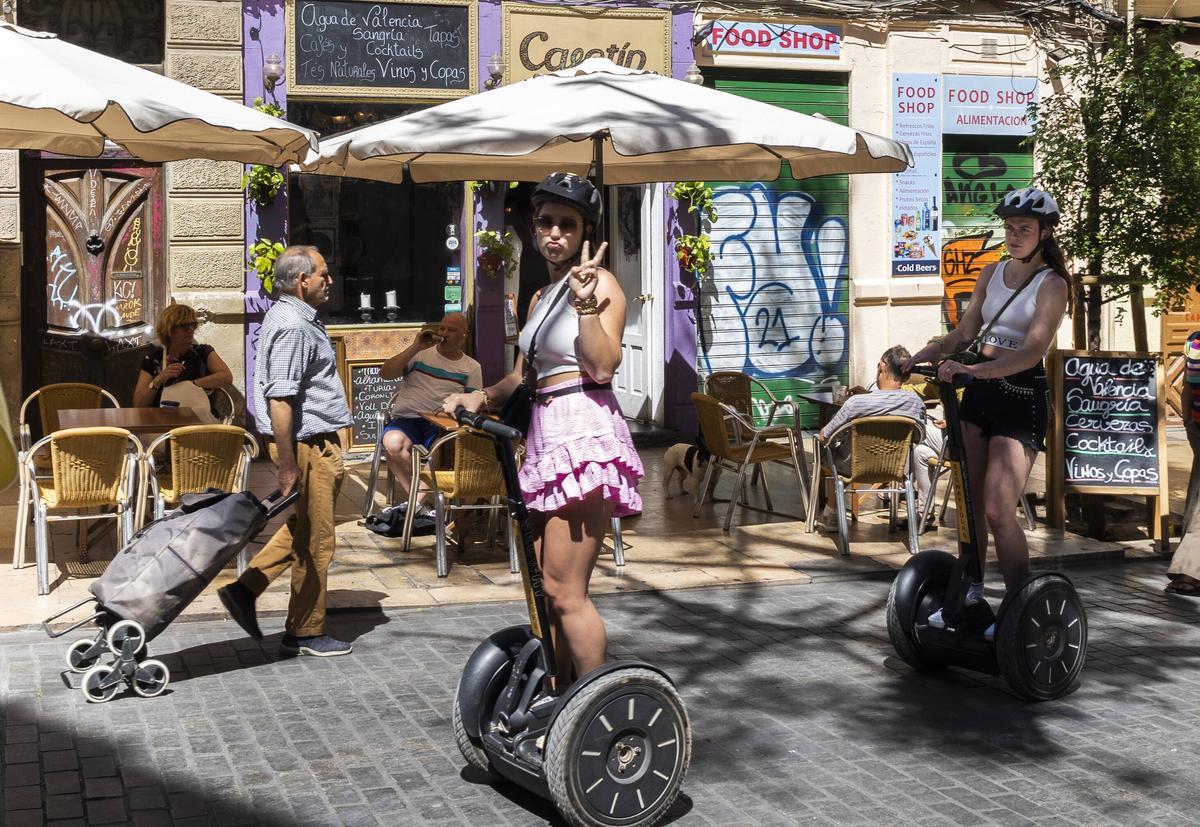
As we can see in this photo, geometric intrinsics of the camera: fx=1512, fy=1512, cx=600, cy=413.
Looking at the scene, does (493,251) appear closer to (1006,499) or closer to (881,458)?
(881,458)

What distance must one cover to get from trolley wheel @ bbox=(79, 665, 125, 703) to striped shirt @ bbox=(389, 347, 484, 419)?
396 centimetres

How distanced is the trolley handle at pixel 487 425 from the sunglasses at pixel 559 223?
61 centimetres

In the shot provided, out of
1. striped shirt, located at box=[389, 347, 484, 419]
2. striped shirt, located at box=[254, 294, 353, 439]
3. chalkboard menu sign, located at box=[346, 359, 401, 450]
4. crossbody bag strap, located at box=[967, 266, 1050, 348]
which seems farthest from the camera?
chalkboard menu sign, located at box=[346, 359, 401, 450]

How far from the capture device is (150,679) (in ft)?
19.3

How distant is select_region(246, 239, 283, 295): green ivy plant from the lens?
12.3 metres

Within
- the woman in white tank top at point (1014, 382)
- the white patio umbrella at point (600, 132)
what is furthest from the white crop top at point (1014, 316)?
the white patio umbrella at point (600, 132)

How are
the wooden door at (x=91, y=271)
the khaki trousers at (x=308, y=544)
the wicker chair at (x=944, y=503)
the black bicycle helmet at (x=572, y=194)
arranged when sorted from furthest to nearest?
the wooden door at (x=91, y=271) → the wicker chair at (x=944, y=503) → the khaki trousers at (x=308, y=544) → the black bicycle helmet at (x=572, y=194)

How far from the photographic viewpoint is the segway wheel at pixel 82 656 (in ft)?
19.4

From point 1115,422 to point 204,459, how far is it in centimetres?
530

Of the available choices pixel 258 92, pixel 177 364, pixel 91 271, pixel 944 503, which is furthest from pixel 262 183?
pixel 944 503

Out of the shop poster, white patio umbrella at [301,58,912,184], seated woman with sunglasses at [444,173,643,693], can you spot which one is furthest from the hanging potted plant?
seated woman with sunglasses at [444,173,643,693]

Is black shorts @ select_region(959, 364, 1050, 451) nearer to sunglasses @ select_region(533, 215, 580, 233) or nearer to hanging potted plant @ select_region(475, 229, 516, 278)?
sunglasses @ select_region(533, 215, 580, 233)

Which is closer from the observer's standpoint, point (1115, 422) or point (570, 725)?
point (570, 725)

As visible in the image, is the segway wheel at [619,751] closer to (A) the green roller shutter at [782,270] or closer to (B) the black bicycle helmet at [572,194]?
(B) the black bicycle helmet at [572,194]
